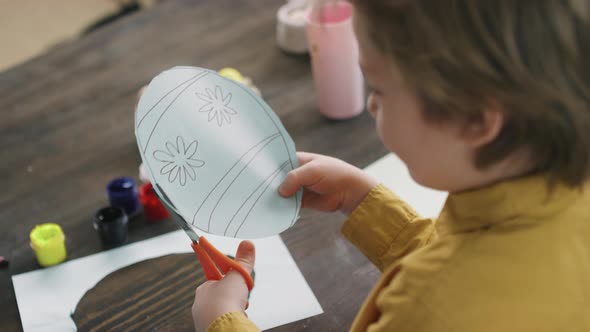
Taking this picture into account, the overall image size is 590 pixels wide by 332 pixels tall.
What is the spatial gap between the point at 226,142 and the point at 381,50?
26cm

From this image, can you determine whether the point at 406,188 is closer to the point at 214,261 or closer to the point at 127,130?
the point at 214,261

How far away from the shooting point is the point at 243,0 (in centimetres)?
132

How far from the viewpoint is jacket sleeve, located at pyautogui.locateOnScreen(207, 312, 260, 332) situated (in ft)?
2.14

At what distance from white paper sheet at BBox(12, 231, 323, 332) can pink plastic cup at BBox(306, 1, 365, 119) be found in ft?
0.92

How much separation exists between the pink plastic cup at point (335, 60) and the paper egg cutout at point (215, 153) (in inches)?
10.8

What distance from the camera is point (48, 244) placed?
2.66 feet

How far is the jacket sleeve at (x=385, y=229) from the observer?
0.74 meters

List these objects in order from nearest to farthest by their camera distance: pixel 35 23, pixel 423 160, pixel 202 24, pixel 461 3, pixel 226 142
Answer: pixel 461 3 < pixel 423 160 < pixel 226 142 < pixel 202 24 < pixel 35 23

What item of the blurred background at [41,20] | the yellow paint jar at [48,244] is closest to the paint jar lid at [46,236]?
the yellow paint jar at [48,244]

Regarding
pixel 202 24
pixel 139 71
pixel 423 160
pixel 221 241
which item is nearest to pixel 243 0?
pixel 202 24

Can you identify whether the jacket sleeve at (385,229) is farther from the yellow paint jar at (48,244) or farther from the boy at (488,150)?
the yellow paint jar at (48,244)

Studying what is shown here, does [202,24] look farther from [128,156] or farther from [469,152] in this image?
[469,152]

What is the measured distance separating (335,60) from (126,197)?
364mm

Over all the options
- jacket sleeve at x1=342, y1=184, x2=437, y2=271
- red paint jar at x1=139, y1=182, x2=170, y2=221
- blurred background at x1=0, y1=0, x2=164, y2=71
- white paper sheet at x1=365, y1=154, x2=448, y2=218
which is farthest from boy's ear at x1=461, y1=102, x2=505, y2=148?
blurred background at x1=0, y1=0, x2=164, y2=71
